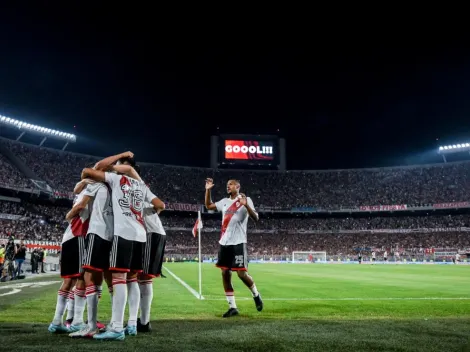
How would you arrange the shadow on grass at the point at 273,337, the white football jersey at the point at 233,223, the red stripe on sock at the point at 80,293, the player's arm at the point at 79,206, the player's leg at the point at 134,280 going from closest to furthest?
the shadow on grass at the point at 273,337 < the player's leg at the point at 134,280 < the player's arm at the point at 79,206 < the red stripe on sock at the point at 80,293 < the white football jersey at the point at 233,223

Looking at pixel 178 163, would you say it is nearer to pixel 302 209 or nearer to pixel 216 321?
pixel 302 209

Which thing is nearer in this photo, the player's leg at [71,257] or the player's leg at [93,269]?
the player's leg at [93,269]

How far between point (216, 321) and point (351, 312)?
2.89 meters

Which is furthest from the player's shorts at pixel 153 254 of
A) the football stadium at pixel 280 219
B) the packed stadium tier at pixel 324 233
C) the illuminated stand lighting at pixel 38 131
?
the illuminated stand lighting at pixel 38 131

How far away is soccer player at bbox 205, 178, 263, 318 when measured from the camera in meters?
7.93

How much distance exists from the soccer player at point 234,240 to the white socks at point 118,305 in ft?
9.52

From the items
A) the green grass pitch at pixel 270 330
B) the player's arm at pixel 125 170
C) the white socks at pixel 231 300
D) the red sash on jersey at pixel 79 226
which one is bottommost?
the green grass pitch at pixel 270 330

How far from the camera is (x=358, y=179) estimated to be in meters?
73.4

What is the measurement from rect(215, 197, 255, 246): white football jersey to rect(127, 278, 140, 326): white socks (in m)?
2.66

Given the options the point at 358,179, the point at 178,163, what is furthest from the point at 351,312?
the point at 178,163

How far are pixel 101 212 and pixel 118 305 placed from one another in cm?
119

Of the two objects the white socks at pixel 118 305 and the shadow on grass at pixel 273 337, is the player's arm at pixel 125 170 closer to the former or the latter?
the white socks at pixel 118 305

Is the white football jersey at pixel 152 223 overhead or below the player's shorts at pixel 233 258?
overhead

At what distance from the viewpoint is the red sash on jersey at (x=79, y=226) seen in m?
5.94
